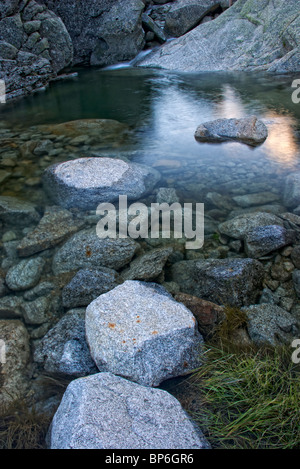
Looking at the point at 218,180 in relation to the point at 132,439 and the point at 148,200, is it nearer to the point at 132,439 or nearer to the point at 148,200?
the point at 148,200

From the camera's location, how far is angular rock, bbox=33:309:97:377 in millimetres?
2334

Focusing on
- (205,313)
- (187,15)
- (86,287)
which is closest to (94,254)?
(86,287)

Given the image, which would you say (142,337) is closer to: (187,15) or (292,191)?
(292,191)

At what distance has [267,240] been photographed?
3381 millimetres

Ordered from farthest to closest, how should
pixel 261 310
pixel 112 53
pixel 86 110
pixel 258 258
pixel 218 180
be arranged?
pixel 112 53 → pixel 86 110 → pixel 218 180 → pixel 258 258 → pixel 261 310

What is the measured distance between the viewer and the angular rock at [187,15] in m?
16.3

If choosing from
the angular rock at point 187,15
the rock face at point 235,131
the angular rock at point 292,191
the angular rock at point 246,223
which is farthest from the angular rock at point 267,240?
the angular rock at point 187,15

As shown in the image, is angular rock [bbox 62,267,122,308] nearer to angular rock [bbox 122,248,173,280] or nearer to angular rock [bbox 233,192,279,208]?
angular rock [bbox 122,248,173,280]

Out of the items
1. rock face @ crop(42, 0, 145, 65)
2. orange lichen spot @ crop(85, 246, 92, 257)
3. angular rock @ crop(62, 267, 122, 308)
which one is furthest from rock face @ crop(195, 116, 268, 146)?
rock face @ crop(42, 0, 145, 65)

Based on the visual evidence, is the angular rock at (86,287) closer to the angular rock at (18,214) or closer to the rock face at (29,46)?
the angular rock at (18,214)

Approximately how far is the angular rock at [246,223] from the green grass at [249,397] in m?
1.55
